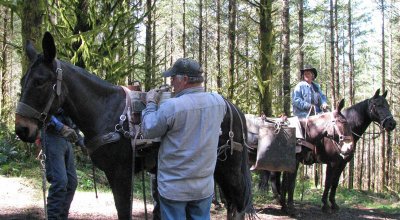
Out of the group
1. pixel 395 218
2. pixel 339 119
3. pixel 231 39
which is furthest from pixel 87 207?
pixel 231 39

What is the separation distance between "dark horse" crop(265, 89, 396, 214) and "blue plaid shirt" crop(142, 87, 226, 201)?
208 inches

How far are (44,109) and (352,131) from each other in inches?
272

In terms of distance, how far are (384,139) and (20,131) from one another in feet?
→ 78.8

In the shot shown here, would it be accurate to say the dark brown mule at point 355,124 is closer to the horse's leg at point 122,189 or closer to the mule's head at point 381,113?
the mule's head at point 381,113

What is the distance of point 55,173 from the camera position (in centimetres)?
446

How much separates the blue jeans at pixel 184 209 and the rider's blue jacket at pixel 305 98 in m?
5.95

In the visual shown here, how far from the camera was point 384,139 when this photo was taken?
24.0 meters

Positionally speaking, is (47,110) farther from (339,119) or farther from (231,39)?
(231,39)

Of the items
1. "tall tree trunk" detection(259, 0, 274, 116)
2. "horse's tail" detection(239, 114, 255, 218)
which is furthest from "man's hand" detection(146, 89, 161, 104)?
"tall tree trunk" detection(259, 0, 274, 116)

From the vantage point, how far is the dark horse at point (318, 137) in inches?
314

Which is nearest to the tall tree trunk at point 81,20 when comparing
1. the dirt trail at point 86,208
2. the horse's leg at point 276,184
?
the dirt trail at point 86,208

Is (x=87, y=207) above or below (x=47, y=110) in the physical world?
below

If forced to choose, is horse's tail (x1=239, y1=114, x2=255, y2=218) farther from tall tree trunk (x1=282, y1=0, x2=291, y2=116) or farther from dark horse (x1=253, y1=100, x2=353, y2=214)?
tall tree trunk (x1=282, y1=0, x2=291, y2=116)

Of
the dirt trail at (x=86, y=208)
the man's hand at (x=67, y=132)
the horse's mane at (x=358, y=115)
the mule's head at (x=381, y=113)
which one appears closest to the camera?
the man's hand at (x=67, y=132)
